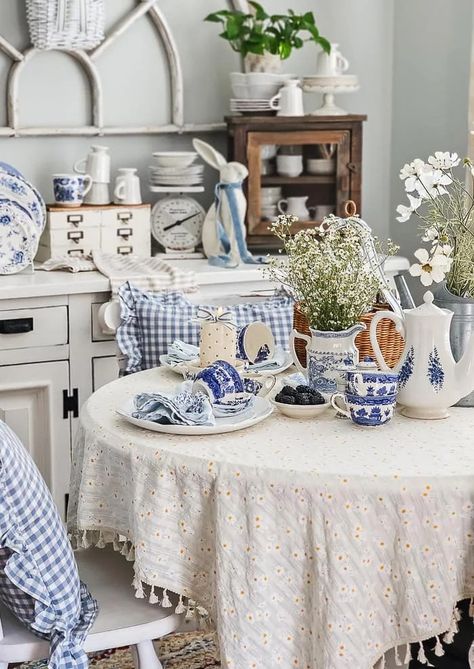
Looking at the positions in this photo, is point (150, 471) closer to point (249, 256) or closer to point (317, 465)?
point (317, 465)

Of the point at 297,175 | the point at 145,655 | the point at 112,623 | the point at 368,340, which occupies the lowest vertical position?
the point at 145,655

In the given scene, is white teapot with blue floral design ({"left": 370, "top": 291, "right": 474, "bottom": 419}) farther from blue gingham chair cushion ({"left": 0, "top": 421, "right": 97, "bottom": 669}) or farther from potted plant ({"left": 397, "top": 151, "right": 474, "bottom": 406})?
blue gingham chair cushion ({"left": 0, "top": 421, "right": 97, "bottom": 669})

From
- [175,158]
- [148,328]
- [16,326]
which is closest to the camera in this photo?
[148,328]

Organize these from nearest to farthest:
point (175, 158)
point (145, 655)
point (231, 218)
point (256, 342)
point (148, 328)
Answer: point (145, 655) → point (256, 342) → point (148, 328) → point (231, 218) → point (175, 158)

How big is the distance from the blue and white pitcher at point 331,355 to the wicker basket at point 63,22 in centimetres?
167

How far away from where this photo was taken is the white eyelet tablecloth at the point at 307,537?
171 cm

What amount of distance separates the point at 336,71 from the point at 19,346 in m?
1.50

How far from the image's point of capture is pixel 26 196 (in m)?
3.32

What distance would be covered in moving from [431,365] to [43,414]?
1.56 metres

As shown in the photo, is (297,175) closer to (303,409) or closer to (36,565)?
(303,409)

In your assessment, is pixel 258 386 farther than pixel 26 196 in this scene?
No

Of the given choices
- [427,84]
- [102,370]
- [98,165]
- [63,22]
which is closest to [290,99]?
[427,84]

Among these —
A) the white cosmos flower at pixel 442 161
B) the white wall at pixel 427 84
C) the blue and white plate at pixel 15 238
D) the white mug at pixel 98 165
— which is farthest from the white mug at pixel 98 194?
the white cosmos flower at pixel 442 161

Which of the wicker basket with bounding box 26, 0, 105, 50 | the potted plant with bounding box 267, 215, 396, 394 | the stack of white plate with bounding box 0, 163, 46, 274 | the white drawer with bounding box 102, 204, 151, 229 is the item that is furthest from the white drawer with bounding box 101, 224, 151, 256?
the potted plant with bounding box 267, 215, 396, 394
